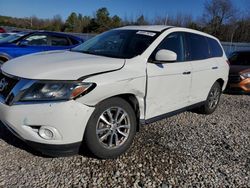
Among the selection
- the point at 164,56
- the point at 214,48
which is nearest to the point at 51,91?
the point at 164,56

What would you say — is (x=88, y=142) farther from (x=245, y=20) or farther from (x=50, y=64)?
(x=245, y=20)

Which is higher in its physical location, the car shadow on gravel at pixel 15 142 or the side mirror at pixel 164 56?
the side mirror at pixel 164 56

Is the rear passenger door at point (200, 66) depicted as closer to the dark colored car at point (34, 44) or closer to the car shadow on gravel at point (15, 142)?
the car shadow on gravel at point (15, 142)

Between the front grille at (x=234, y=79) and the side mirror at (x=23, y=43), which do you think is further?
the front grille at (x=234, y=79)

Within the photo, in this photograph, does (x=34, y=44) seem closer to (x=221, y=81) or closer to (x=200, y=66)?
(x=200, y=66)

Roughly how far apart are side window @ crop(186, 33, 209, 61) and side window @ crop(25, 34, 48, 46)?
15.8 feet

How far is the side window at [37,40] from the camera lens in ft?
25.3

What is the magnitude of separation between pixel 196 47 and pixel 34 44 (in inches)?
196

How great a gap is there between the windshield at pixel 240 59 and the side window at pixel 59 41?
17.9 ft

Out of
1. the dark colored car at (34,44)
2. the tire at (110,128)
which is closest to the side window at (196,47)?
the tire at (110,128)

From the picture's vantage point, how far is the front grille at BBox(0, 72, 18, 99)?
9.78ft

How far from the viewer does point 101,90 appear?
291cm

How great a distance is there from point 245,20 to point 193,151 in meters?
34.4

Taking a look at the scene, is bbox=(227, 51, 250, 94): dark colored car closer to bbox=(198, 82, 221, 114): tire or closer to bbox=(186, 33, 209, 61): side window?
bbox=(198, 82, 221, 114): tire
